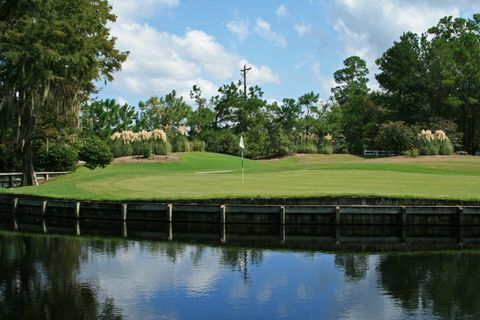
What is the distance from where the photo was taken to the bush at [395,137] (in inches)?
2424

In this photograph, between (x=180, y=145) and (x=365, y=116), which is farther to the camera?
(x=365, y=116)

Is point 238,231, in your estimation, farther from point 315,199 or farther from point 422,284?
point 422,284

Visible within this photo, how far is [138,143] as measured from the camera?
2206 inches

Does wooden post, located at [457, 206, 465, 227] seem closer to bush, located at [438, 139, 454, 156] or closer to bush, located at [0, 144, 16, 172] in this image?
bush, located at [0, 144, 16, 172]

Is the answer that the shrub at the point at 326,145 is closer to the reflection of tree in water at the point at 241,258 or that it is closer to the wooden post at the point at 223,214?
the wooden post at the point at 223,214

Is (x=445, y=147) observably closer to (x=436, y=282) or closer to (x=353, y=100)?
(x=353, y=100)

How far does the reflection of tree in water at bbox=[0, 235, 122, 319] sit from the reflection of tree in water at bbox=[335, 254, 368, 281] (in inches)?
255

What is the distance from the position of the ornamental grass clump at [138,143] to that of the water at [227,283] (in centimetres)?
3413

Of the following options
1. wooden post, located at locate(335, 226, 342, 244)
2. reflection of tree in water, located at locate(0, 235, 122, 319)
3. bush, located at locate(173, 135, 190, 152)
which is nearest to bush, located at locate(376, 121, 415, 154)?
bush, located at locate(173, 135, 190, 152)

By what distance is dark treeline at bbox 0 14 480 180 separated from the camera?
64.5 m

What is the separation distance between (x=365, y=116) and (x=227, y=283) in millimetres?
65819

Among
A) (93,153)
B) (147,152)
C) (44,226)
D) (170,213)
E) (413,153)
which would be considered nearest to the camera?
(170,213)

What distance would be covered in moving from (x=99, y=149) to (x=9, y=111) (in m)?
9.37

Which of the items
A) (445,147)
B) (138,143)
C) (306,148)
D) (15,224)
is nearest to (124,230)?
(15,224)
